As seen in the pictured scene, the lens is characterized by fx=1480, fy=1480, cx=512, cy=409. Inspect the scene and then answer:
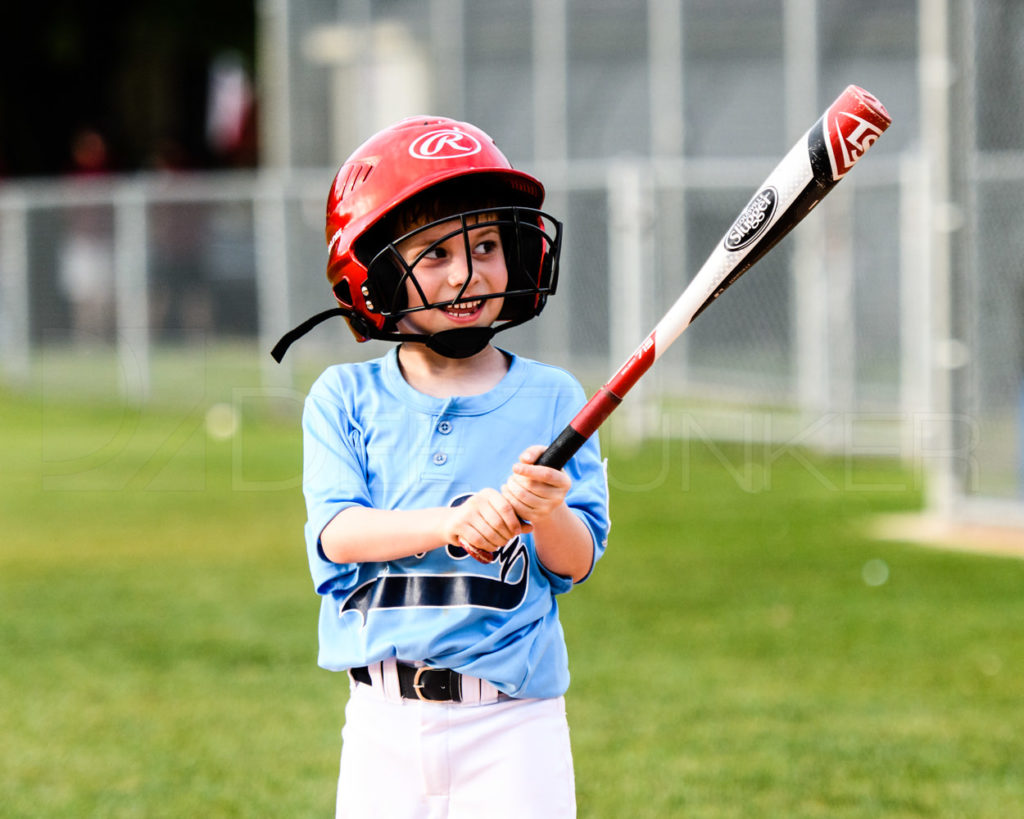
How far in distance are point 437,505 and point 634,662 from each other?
→ 3.18 metres

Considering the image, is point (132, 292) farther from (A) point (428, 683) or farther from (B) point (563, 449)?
(B) point (563, 449)

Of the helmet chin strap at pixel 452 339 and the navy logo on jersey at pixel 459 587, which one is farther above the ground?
the helmet chin strap at pixel 452 339

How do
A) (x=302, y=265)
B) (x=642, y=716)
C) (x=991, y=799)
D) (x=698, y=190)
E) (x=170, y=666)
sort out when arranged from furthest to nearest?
(x=302, y=265)
(x=698, y=190)
(x=170, y=666)
(x=642, y=716)
(x=991, y=799)

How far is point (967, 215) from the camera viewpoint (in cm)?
826

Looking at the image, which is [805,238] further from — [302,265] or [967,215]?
[302,265]

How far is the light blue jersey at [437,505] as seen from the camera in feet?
8.71

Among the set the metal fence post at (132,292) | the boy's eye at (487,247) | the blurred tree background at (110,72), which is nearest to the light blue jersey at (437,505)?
the boy's eye at (487,247)

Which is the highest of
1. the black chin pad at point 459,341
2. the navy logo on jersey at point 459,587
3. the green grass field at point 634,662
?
the black chin pad at point 459,341

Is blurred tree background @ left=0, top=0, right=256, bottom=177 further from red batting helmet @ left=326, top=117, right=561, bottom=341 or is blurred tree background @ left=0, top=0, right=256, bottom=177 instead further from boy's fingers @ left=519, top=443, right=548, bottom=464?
boy's fingers @ left=519, top=443, right=548, bottom=464

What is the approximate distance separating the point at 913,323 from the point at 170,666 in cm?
683

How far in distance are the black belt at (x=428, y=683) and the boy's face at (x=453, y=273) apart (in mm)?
614

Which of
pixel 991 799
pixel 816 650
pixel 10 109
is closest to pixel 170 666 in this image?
pixel 816 650

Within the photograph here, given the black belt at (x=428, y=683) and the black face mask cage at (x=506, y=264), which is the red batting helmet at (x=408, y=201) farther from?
the black belt at (x=428, y=683)

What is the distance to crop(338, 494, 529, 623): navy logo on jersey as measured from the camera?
2662mm
